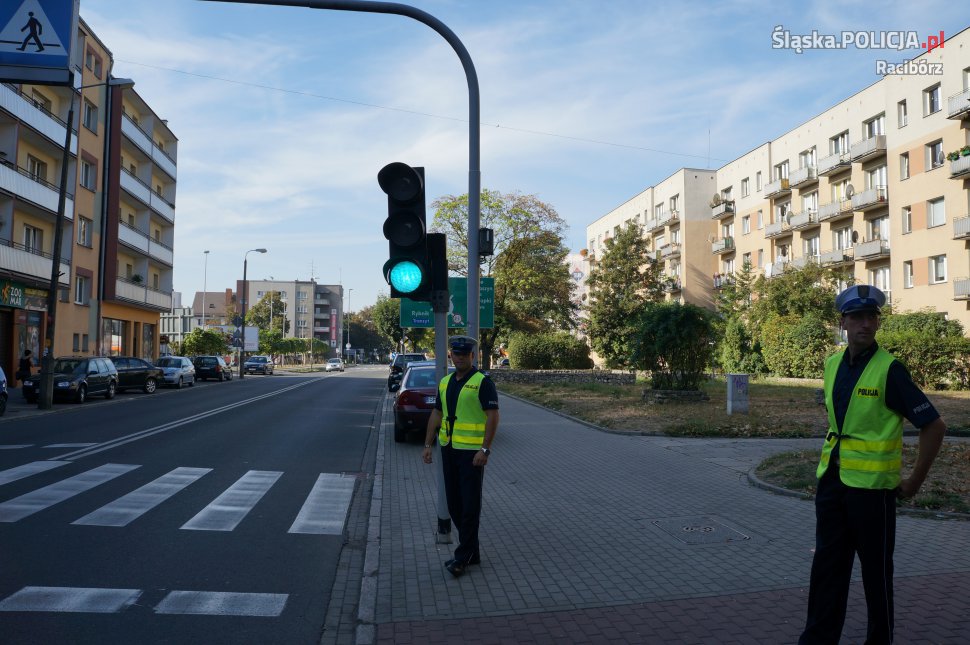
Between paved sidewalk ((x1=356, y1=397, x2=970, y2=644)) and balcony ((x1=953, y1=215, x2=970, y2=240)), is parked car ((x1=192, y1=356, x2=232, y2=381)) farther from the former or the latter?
balcony ((x1=953, y1=215, x2=970, y2=240))

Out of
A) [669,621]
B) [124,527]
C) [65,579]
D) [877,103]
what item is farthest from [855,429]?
[877,103]

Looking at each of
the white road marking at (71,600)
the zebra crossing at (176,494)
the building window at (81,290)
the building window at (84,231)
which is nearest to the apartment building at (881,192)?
the zebra crossing at (176,494)

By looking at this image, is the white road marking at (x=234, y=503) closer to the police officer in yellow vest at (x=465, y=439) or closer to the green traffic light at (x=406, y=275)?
the police officer in yellow vest at (x=465, y=439)

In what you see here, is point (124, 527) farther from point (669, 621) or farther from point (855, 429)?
point (855, 429)

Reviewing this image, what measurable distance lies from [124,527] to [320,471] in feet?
13.0

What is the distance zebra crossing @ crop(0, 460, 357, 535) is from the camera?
23.9 ft

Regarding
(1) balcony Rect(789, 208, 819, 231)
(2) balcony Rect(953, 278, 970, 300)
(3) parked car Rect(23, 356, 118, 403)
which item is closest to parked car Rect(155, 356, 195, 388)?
(3) parked car Rect(23, 356, 118, 403)

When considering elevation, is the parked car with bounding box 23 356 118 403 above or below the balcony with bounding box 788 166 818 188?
below

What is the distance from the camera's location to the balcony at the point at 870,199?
124 feet

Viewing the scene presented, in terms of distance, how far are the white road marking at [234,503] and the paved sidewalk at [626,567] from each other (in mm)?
1423

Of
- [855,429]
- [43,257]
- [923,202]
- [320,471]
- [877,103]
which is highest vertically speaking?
[877,103]

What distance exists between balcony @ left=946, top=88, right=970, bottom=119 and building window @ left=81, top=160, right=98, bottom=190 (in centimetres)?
3977

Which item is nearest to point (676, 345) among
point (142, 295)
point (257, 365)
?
point (142, 295)

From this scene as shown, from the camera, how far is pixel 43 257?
30.2m
